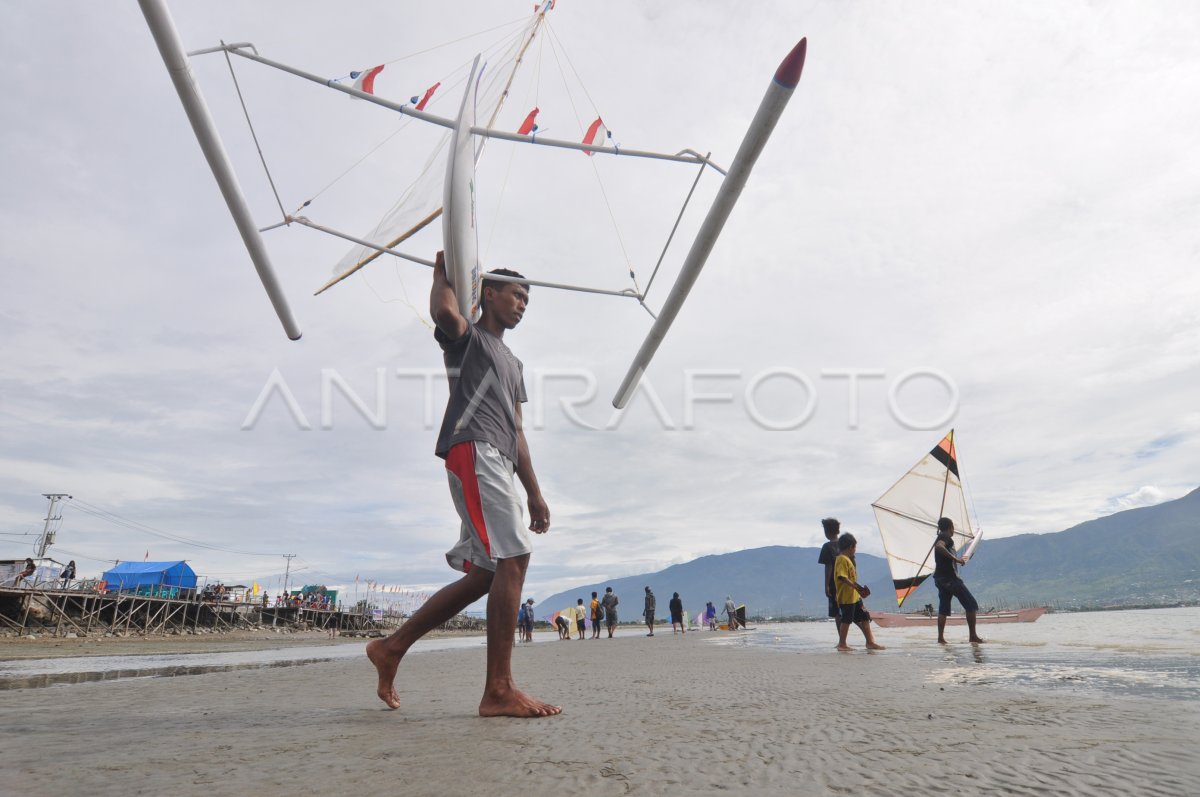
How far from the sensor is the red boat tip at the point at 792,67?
420 centimetres

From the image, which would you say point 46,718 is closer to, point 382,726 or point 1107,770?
point 382,726

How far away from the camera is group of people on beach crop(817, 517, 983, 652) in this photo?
26.4 feet

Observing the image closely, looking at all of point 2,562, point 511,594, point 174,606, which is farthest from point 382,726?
point 174,606

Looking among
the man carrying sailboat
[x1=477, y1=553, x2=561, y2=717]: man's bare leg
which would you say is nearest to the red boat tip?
[x1=477, y1=553, x2=561, y2=717]: man's bare leg

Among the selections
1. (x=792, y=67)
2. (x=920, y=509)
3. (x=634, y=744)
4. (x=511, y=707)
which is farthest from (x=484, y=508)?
(x=920, y=509)

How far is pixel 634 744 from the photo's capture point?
193cm

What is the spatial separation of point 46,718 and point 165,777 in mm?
1698

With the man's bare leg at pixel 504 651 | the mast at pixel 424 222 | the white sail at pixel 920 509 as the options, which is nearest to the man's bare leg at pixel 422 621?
the man's bare leg at pixel 504 651

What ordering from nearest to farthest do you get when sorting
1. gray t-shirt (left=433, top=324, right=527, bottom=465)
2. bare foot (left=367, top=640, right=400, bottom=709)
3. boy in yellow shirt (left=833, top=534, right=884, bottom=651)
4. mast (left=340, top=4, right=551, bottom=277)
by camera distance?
bare foot (left=367, top=640, right=400, bottom=709)
gray t-shirt (left=433, top=324, right=527, bottom=465)
mast (left=340, top=4, right=551, bottom=277)
boy in yellow shirt (left=833, top=534, right=884, bottom=651)

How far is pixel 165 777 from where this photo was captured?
1594 mm

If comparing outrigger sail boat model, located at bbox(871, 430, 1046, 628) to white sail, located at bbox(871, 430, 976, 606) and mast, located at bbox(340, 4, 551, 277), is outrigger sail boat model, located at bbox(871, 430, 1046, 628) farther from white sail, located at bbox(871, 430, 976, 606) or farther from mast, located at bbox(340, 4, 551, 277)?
mast, located at bbox(340, 4, 551, 277)

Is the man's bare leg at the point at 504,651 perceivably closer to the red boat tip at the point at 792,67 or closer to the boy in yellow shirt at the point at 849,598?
the red boat tip at the point at 792,67

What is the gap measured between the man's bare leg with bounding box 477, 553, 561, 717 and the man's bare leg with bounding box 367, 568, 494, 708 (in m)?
0.15

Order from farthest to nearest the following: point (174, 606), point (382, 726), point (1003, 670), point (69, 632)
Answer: point (174, 606), point (69, 632), point (1003, 670), point (382, 726)
